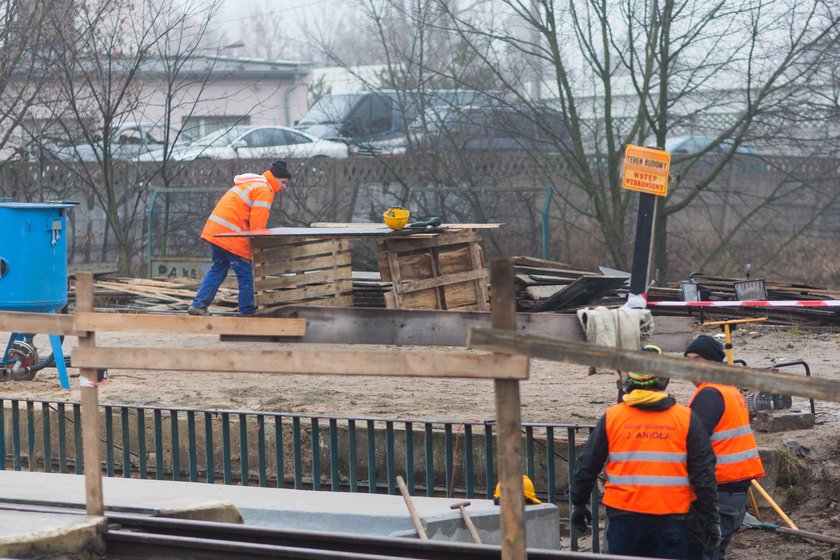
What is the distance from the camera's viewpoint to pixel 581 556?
4.48 metres

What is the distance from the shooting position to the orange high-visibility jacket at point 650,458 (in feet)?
18.6

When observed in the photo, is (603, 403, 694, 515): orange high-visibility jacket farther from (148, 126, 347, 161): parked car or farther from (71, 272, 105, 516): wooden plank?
(148, 126, 347, 161): parked car

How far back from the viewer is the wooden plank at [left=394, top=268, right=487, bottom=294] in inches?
509

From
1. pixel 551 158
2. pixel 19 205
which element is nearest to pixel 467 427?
pixel 19 205

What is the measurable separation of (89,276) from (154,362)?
605mm

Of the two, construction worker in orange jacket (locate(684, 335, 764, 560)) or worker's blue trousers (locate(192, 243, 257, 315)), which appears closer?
construction worker in orange jacket (locate(684, 335, 764, 560))

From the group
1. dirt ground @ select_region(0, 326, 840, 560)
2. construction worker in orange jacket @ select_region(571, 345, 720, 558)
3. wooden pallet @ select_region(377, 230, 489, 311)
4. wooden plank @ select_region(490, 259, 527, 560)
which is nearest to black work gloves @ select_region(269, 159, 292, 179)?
wooden pallet @ select_region(377, 230, 489, 311)

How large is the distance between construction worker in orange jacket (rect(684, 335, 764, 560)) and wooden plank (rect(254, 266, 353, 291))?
7527 mm

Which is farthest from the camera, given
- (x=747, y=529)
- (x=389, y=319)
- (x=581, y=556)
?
(x=747, y=529)

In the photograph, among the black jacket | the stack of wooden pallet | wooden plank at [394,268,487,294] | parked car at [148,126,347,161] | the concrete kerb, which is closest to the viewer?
the black jacket

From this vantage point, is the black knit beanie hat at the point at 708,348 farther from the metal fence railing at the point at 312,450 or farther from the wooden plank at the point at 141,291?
the wooden plank at the point at 141,291

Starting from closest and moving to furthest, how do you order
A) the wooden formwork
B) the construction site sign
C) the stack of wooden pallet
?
the construction site sign
the wooden formwork
the stack of wooden pallet

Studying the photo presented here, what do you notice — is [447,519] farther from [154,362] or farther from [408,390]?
[408,390]

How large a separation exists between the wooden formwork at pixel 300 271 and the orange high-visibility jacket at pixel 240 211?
25 cm
